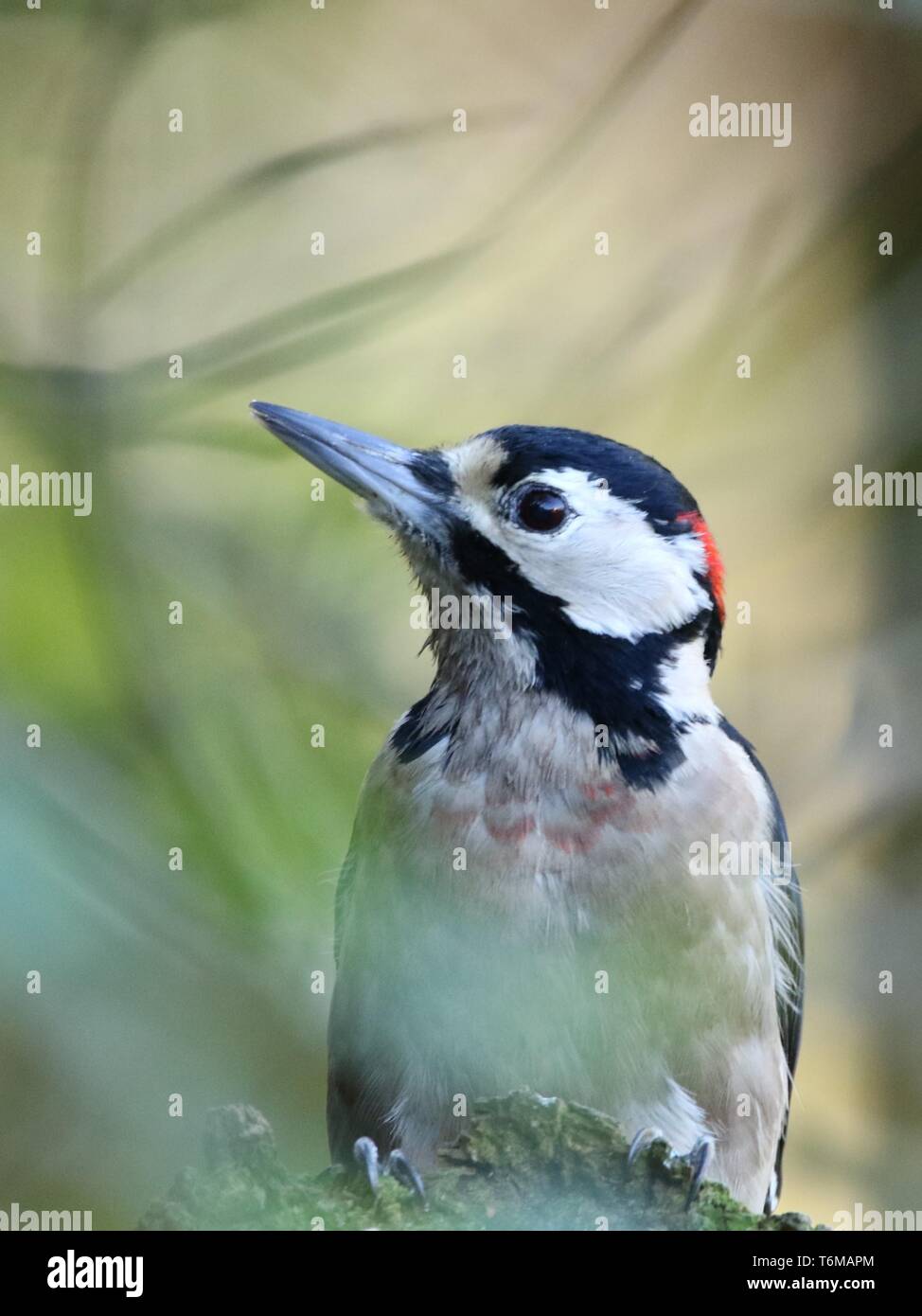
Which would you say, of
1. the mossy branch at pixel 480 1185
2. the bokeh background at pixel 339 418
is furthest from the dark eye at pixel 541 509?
the mossy branch at pixel 480 1185

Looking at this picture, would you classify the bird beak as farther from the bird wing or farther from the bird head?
the bird wing

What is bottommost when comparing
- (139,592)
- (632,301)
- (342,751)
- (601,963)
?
(601,963)

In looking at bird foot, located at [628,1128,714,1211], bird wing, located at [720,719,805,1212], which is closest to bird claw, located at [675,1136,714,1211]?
bird foot, located at [628,1128,714,1211]

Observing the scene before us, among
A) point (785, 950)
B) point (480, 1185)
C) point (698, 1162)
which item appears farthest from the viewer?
point (785, 950)

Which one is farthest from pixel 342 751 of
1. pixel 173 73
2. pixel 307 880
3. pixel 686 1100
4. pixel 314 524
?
pixel 173 73

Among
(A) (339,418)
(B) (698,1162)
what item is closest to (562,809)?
(B) (698,1162)

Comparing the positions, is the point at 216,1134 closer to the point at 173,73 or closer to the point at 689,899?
the point at 689,899

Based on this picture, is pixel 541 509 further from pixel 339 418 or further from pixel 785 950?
pixel 785 950
